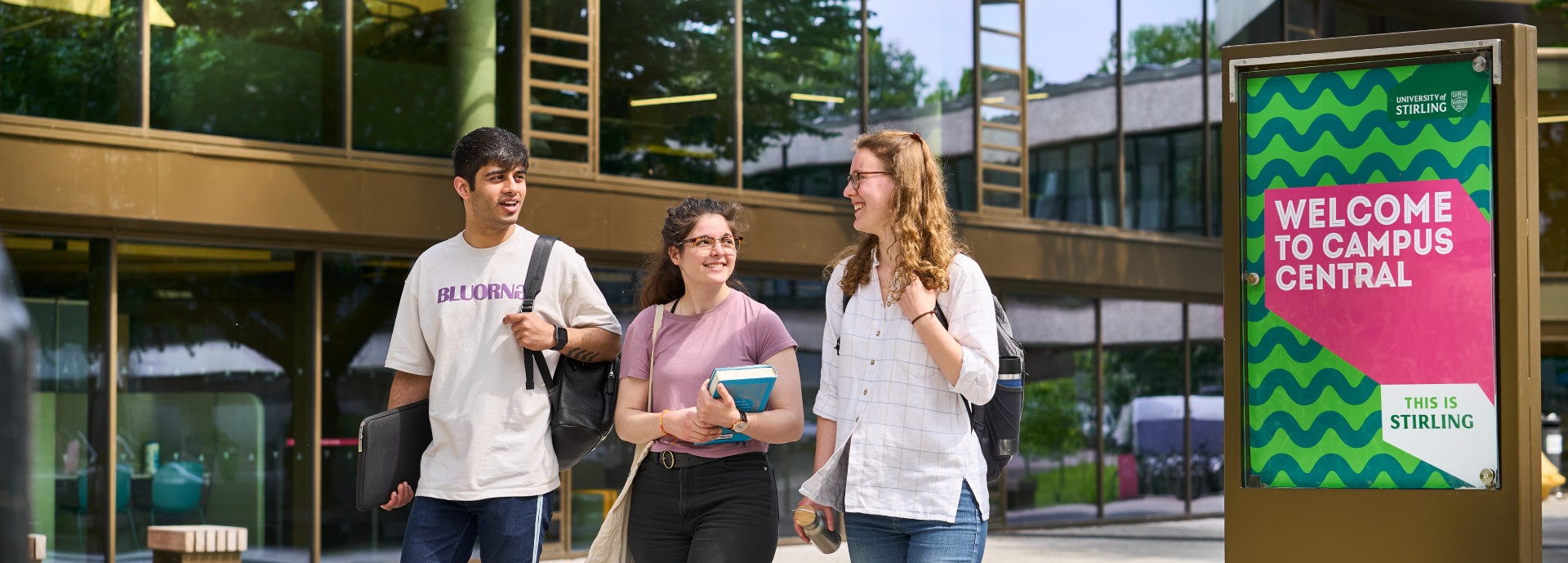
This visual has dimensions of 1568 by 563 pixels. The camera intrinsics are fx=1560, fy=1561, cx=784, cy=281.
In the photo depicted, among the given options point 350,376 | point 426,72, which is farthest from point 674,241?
point 426,72

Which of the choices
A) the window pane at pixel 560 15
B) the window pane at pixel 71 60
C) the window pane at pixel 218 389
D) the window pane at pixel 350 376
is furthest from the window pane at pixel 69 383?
the window pane at pixel 560 15

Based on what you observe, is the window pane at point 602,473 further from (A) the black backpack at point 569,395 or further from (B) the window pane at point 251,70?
(A) the black backpack at point 569,395

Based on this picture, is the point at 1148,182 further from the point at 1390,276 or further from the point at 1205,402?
the point at 1390,276

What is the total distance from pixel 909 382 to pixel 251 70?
7773 millimetres

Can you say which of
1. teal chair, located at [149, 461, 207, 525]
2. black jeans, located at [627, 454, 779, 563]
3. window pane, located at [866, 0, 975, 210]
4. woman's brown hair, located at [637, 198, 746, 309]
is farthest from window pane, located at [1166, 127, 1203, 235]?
black jeans, located at [627, 454, 779, 563]

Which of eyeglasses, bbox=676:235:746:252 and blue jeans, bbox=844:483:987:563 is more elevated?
eyeglasses, bbox=676:235:746:252

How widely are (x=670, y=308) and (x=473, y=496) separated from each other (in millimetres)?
738

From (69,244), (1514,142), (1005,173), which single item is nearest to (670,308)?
(1514,142)

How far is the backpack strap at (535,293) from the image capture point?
13.6ft

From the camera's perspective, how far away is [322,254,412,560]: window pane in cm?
1072

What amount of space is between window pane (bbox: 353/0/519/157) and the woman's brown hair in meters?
6.87

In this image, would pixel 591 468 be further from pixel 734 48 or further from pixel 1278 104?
pixel 1278 104

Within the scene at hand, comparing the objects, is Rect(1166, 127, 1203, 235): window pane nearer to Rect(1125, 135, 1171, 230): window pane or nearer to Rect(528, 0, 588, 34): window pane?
Rect(1125, 135, 1171, 230): window pane

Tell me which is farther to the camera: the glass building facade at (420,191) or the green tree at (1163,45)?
the green tree at (1163,45)
